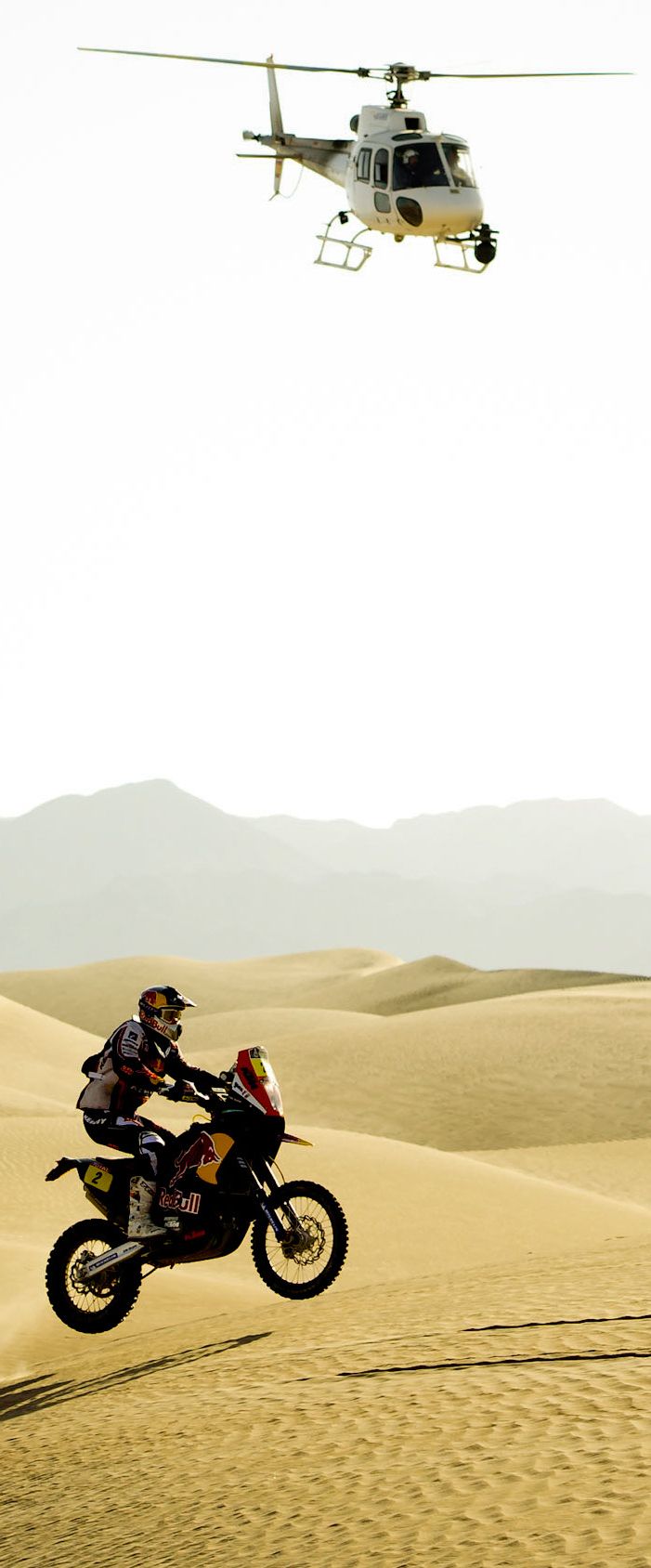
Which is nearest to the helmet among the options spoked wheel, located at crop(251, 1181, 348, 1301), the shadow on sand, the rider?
the rider

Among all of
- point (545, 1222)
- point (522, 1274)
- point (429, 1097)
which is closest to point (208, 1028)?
point (429, 1097)

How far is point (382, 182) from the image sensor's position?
85.6 ft

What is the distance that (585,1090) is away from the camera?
32.0 metres

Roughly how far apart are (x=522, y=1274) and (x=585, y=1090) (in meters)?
22.0

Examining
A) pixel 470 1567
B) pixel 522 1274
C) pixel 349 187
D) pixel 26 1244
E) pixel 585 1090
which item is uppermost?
pixel 349 187

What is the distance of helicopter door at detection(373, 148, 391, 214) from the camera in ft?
85.0

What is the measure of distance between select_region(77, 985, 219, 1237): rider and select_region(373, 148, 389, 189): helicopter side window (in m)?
19.3

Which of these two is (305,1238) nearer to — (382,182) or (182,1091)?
(182,1091)

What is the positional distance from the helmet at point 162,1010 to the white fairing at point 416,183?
1850cm

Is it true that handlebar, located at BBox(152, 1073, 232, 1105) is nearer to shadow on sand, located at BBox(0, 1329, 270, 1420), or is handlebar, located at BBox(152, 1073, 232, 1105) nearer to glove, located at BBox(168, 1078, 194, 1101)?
glove, located at BBox(168, 1078, 194, 1101)

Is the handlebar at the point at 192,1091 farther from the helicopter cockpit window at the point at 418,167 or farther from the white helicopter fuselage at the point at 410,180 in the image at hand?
the helicopter cockpit window at the point at 418,167

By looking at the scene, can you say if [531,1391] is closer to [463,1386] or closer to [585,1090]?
[463,1386]

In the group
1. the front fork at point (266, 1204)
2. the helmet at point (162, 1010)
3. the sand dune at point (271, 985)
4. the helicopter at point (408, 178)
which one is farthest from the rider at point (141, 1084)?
the sand dune at point (271, 985)

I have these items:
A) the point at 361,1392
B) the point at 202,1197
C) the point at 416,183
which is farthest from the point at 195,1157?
the point at 416,183
